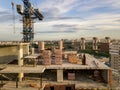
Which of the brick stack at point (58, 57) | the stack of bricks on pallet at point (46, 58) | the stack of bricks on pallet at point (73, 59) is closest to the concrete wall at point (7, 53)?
the stack of bricks on pallet at point (46, 58)

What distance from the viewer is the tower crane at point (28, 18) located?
69.9 meters

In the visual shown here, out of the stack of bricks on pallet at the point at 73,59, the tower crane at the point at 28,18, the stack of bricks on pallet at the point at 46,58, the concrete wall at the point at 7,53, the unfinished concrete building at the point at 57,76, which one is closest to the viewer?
the unfinished concrete building at the point at 57,76

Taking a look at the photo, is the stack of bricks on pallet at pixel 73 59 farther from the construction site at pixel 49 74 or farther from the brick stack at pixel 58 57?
the brick stack at pixel 58 57

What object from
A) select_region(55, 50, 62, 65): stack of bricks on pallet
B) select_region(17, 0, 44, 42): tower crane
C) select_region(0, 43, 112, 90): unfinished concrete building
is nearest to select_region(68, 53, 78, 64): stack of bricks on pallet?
select_region(0, 43, 112, 90): unfinished concrete building

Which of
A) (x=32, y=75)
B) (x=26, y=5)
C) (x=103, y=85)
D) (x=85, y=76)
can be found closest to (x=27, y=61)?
(x=32, y=75)

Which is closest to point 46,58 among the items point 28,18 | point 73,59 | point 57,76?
point 57,76

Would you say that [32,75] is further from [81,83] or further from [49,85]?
[81,83]

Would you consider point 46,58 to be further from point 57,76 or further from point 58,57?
point 57,76

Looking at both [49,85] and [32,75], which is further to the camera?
[32,75]

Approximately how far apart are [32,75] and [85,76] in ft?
27.0

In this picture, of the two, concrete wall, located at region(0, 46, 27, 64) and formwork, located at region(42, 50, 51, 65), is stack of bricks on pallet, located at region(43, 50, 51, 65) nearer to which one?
formwork, located at region(42, 50, 51, 65)

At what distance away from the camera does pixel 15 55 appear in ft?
129

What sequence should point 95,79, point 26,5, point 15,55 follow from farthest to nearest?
point 26,5 → point 15,55 → point 95,79

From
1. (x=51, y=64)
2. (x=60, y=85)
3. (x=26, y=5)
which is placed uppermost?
(x=26, y=5)
